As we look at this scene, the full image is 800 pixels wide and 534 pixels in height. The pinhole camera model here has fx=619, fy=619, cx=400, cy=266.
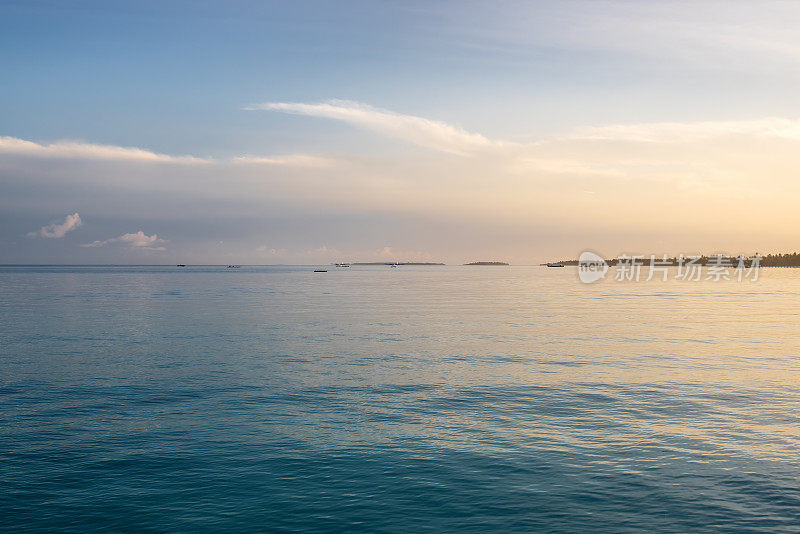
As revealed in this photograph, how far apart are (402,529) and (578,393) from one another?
16.7 meters

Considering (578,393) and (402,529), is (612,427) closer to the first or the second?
(578,393)

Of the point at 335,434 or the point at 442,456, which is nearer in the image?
the point at 442,456

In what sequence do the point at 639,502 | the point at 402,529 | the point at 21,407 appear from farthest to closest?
the point at 21,407
the point at 639,502
the point at 402,529

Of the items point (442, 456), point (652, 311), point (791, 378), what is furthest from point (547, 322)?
point (442, 456)

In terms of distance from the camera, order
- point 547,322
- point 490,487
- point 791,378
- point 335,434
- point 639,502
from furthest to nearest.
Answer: point 547,322 < point 791,378 < point 335,434 < point 490,487 < point 639,502

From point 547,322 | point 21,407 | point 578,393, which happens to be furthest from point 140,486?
point 547,322

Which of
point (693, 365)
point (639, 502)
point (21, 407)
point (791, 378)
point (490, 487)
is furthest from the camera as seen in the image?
point (693, 365)

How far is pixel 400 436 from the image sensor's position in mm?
22344

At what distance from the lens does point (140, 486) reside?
57.9 feet

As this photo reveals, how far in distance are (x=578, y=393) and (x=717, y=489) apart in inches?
480

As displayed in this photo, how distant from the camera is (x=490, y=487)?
17.5 m

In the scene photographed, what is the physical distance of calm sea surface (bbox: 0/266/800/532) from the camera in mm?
15906

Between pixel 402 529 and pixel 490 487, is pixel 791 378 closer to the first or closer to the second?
pixel 490 487

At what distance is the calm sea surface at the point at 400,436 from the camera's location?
1591 centimetres
